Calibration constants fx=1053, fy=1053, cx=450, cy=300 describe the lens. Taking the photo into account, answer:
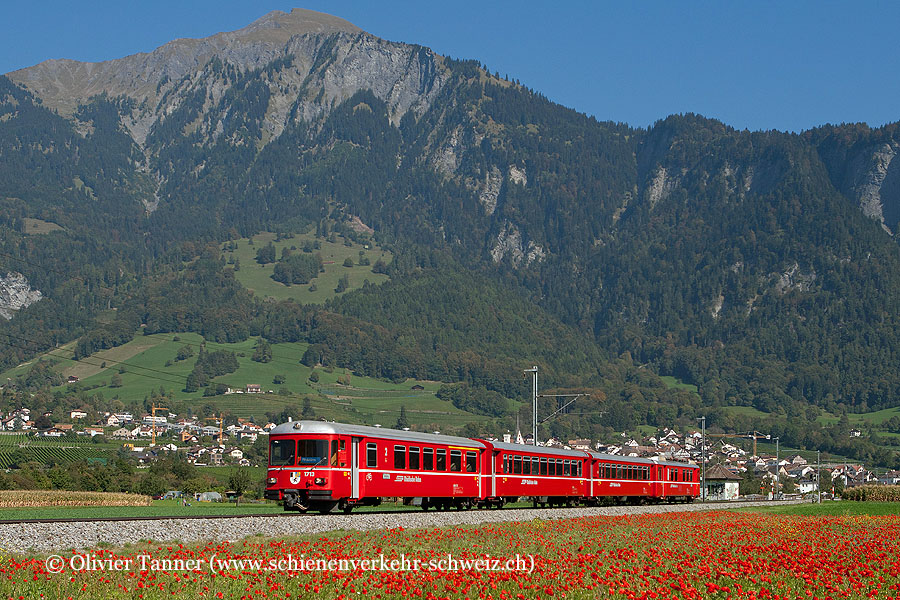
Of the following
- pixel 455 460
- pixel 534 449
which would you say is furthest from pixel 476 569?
pixel 534 449

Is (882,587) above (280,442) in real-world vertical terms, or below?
below

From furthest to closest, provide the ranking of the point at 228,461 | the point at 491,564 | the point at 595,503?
the point at 228,461
the point at 595,503
the point at 491,564

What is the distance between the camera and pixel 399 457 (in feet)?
146

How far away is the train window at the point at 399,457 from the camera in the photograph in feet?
145

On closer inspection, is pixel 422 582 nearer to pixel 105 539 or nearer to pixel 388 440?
pixel 105 539

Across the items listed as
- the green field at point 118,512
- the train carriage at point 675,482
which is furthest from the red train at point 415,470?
the train carriage at point 675,482

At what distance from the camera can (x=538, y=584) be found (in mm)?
18922

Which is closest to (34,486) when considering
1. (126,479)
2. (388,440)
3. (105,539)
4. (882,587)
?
(126,479)

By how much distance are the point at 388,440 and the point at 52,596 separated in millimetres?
27082

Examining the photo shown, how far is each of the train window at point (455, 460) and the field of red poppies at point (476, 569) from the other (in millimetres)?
19478

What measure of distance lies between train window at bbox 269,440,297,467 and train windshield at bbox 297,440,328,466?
0.38m

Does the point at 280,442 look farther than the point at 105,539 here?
Yes

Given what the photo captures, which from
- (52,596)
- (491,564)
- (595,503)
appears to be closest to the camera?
(52,596)

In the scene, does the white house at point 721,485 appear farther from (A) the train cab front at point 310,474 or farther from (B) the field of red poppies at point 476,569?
(B) the field of red poppies at point 476,569
